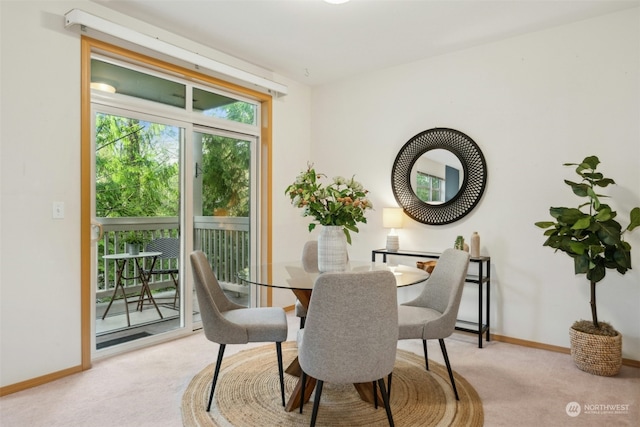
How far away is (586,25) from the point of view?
3139 millimetres

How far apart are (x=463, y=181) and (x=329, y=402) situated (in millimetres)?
2324

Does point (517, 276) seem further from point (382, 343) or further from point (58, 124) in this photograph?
point (58, 124)

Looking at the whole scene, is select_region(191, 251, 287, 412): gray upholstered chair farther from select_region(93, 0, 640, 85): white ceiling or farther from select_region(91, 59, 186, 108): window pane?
select_region(93, 0, 640, 85): white ceiling

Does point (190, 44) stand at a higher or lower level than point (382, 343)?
higher

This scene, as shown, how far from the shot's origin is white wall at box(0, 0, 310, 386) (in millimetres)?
2486

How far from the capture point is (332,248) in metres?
2.52

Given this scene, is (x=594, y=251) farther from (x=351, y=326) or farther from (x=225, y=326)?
Result: (x=225, y=326)

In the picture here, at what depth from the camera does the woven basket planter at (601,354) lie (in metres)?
2.73

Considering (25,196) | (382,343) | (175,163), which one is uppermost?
(175,163)

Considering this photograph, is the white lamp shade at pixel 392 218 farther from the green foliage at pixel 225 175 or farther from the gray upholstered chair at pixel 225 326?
the gray upholstered chair at pixel 225 326

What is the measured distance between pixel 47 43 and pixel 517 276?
393 centimetres

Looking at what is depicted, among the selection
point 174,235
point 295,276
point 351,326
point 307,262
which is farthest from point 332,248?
point 174,235

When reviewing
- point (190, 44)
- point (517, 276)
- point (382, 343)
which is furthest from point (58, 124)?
point (517, 276)

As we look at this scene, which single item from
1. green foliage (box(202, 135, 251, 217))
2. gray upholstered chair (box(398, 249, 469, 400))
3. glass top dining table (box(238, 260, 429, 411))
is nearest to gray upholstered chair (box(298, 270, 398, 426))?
glass top dining table (box(238, 260, 429, 411))
